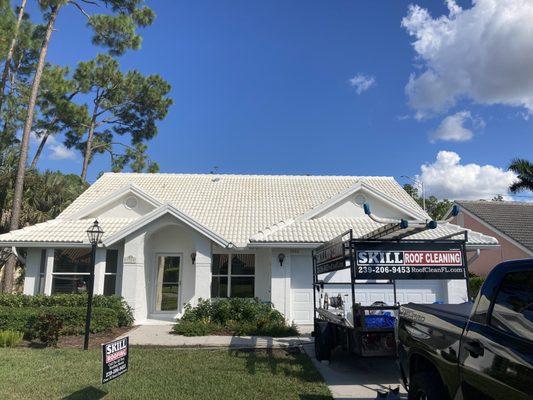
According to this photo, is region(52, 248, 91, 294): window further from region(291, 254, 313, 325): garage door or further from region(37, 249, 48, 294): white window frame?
region(291, 254, 313, 325): garage door

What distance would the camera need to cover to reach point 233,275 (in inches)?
→ 621

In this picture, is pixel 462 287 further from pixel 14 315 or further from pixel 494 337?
pixel 14 315

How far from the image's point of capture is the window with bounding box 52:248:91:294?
15328 mm


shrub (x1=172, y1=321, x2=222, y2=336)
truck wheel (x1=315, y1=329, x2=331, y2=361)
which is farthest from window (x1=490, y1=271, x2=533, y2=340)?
shrub (x1=172, y1=321, x2=222, y2=336)

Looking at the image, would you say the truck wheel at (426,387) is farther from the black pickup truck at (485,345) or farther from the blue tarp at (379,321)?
the blue tarp at (379,321)

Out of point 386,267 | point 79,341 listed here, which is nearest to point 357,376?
point 386,267

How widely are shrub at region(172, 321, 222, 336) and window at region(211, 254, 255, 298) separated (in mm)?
2920

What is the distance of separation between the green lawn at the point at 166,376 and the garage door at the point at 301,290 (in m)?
4.99

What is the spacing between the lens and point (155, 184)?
20641 mm

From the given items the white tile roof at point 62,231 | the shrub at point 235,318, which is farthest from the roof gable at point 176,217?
the shrub at point 235,318

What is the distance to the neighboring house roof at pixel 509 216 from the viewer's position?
23423 millimetres

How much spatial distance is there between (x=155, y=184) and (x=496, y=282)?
18.7 metres

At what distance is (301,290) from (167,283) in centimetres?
493

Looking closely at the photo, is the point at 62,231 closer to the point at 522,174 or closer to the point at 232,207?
the point at 232,207
